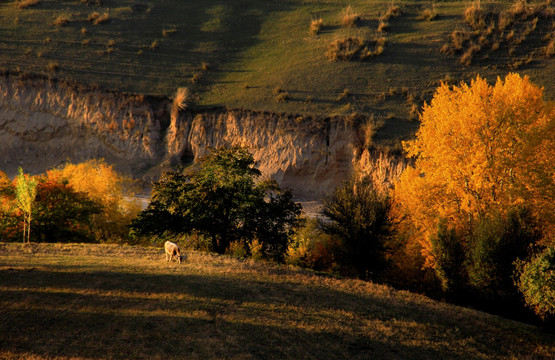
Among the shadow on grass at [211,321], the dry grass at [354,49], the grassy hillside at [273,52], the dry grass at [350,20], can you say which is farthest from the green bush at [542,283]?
the dry grass at [350,20]

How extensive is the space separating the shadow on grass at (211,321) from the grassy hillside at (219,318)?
4 cm

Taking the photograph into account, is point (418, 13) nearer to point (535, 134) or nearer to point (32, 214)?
point (535, 134)

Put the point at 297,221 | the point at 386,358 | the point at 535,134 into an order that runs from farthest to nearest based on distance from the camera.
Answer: the point at 297,221, the point at 535,134, the point at 386,358

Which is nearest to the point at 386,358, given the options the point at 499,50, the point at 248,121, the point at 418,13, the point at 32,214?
the point at 32,214

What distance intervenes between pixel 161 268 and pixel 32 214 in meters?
17.2

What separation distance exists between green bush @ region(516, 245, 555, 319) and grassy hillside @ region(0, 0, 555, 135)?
34.1m

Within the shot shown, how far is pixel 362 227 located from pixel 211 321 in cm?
1560

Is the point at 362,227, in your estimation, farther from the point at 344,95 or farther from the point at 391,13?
the point at 391,13

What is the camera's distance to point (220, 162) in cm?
3122

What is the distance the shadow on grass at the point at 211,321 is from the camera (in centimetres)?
1458

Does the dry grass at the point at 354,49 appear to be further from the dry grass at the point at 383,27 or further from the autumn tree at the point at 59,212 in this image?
the autumn tree at the point at 59,212

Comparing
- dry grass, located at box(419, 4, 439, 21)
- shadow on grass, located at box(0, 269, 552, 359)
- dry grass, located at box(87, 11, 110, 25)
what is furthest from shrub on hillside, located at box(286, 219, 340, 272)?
dry grass, located at box(87, 11, 110, 25)

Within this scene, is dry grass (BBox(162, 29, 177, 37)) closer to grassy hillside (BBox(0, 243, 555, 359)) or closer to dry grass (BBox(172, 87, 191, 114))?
dry grass (BBox(172, 87, 191, 114))

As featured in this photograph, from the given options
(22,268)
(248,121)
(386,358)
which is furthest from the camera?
(248,121)
